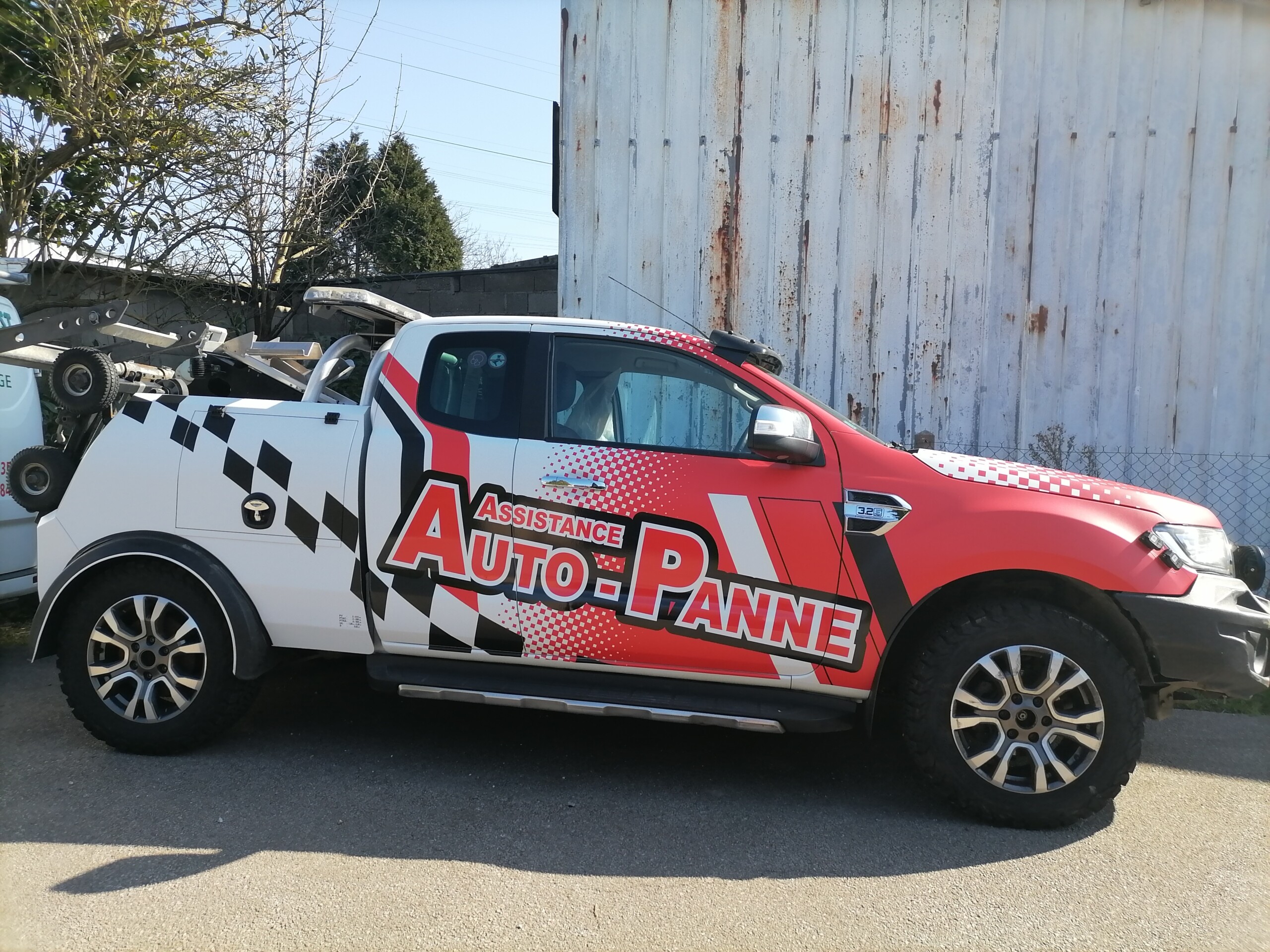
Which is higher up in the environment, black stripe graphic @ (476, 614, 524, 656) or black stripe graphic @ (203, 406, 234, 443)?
black stripe graphic @ (203, 406, 234, 443)

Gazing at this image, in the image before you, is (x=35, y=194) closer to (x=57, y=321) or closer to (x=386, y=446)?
(x=57, y=321)

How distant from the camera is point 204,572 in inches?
167

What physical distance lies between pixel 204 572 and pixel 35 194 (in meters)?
6.28

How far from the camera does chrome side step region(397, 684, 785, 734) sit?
3871 mm

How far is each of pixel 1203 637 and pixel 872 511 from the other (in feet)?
4.39

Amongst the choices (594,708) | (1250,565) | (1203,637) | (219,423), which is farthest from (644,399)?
(1250,565)

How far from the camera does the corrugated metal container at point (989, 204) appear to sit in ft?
24.2

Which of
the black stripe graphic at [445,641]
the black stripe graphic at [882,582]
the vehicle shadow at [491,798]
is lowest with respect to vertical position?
the vehicle shadow at [491,798]

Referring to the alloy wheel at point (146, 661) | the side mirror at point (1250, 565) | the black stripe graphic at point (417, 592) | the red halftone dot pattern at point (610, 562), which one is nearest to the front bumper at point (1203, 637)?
the side mirror at point (1250, 565)

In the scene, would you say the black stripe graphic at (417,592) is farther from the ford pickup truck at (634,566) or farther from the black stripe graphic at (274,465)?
the black stripe graphic at (274,465)

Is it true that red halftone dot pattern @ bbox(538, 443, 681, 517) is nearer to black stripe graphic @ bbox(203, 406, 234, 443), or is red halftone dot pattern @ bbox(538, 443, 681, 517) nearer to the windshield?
the windshield

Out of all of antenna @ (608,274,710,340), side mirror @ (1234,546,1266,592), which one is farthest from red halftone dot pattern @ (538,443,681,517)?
antenna @ (608,274,710,340)

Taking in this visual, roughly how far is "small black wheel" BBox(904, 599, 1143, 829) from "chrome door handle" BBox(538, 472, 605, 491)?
1.51 meters

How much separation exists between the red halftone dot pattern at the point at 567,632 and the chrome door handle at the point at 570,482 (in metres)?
0.49
